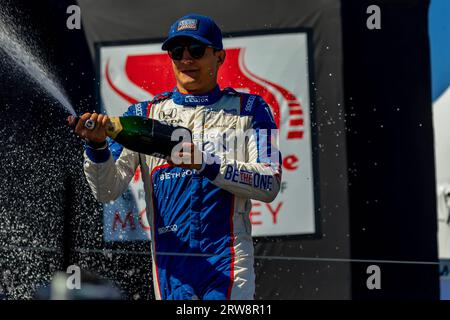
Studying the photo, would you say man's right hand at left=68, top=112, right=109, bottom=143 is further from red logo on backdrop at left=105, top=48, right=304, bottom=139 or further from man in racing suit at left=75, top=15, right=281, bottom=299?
red logo on backdrop at left=105, top=48, right=304, bottom=139

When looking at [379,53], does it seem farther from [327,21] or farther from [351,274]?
[351,274]

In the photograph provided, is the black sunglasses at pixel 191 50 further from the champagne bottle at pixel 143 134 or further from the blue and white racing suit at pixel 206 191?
the champagne bottle at pixel 143 134

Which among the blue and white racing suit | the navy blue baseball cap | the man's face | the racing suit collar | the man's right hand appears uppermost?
the navy blue baseball cap

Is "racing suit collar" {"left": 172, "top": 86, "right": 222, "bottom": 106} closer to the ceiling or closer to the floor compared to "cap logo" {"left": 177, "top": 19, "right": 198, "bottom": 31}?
closer to the floor

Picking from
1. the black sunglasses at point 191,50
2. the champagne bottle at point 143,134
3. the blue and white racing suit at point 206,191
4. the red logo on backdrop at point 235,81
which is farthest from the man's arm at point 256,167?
the red logo on backdrop at point 235,81

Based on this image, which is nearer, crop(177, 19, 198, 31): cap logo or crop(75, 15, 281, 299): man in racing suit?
crop(75, 15, 281, 299): man in racing suit

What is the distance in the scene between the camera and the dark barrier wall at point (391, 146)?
4387 millimetres

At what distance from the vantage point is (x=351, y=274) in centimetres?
441

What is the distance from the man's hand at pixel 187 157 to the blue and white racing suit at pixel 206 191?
0.12 feet

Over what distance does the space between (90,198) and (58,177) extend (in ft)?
0.58

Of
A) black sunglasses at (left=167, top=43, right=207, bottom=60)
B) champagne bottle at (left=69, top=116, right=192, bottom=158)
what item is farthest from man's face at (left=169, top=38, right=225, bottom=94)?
champagne bottle at (left=69, top=116, right=192, bottom=158)

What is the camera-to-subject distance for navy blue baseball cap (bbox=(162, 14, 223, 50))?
3000mm

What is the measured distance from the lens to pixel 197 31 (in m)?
3.01

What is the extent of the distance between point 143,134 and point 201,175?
0.27m
